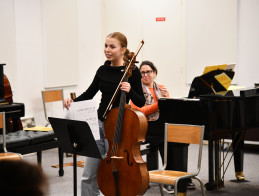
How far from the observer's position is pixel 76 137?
252 cm

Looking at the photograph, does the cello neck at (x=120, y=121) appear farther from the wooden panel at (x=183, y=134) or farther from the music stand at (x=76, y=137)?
the wooden panel at (x=183, y=134)

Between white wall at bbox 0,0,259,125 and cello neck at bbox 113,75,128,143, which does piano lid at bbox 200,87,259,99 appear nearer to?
cello neck at bbox 113,75,128,143

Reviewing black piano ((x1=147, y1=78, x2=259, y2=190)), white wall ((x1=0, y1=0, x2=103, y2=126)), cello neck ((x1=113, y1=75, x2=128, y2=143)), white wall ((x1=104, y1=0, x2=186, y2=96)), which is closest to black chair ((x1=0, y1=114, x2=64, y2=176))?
black piano ((x1=147, y1=78, x2=259, y2=190))

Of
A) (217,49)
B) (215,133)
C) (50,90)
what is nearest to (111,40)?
(215,133)

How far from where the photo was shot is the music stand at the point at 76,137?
96.0 inches

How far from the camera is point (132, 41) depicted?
282 inches

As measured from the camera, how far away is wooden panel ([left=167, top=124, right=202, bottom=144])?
3332 millimetres

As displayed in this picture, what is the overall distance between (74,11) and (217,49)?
2.31 meters

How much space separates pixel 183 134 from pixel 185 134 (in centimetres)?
2

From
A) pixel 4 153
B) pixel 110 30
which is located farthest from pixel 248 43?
pixel 4 153

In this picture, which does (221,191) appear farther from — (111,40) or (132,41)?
(132,41)

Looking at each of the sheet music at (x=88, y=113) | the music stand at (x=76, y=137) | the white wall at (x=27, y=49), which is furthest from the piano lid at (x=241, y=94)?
the white wall at (x=27, y=49)

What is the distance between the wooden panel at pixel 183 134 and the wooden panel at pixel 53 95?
10.00ft

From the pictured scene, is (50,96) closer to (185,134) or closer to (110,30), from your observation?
(110,30)
